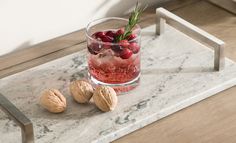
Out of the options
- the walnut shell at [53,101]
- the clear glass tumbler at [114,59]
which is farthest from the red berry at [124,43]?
the walnut shell at [53,101]

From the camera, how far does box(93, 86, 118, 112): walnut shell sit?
968 mm

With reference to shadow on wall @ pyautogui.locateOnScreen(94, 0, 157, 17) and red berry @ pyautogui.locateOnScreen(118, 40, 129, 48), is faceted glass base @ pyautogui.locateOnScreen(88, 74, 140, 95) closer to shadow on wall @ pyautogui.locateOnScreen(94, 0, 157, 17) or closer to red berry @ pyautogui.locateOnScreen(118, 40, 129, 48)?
red berry @ pyautogui.locateOnScreen(118, 40, 129, 48)

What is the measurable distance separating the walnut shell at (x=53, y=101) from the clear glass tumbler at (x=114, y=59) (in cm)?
9

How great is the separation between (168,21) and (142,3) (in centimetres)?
17

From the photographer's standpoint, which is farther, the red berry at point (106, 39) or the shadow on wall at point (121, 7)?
the shadow on wall at point (121, 7)

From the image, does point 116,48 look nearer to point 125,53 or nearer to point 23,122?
point 125,53

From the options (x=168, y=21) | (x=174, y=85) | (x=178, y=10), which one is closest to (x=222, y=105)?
(x=174, y=85)

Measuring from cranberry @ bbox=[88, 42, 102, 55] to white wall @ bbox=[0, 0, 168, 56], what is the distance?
200mm

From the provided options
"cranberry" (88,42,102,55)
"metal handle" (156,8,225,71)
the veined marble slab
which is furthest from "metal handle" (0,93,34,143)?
"metal handle" (156,8,225,71)

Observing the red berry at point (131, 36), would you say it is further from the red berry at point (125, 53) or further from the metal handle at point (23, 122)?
the metal handle at point (23, 122)

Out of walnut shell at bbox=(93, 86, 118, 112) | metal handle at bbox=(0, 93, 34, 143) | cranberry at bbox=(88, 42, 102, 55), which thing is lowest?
walnut shell at bbox=(93, 86, 118, 112)

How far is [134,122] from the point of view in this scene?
3.14ft

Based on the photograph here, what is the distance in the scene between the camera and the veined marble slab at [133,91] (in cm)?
94

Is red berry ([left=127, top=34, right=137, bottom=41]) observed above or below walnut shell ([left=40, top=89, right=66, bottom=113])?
above
